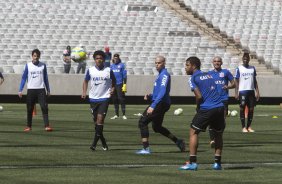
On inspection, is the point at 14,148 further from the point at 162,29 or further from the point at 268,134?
the point at 162,29

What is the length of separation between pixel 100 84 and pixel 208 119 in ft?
14.3

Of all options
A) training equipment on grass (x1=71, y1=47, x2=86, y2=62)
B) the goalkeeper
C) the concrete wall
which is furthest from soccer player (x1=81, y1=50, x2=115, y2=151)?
training equipment on grass (x1=71, y1=47, x2=86, y2=62)

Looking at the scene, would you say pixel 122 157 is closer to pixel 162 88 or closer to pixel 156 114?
pixel 156 114

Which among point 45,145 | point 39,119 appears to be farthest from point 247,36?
point 45,145

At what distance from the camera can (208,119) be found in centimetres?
1437

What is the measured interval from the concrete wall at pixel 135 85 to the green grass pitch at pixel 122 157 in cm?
1487

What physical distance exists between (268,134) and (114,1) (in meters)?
32.9

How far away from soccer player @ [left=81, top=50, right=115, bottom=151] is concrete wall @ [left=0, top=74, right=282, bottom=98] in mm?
23987

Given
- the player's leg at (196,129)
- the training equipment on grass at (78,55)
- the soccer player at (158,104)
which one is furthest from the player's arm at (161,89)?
the training equipment on grass at (78,55)

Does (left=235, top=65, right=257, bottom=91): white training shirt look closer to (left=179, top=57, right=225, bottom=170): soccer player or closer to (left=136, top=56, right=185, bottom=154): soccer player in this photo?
(left=136, top=56, right=185, bottom=154): soccer player

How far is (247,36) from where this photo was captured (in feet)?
171

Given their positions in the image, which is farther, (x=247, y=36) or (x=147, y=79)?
(x=247, y=36)

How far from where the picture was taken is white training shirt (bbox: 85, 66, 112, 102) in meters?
18.2

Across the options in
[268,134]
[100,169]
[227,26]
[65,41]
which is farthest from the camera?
[227,26]
